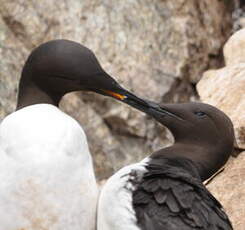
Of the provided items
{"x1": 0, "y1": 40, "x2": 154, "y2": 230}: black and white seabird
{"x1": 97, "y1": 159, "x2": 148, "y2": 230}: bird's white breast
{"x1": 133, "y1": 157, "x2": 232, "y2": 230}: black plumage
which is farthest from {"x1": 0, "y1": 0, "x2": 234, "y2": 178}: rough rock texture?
{"x1": 133, "y1": 157, "x2": 232, "y2": 230}: black plumage

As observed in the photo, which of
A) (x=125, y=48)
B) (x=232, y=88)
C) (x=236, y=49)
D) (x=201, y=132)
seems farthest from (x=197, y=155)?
(x=125, y=48)

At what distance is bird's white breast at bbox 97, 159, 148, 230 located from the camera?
6125 mm

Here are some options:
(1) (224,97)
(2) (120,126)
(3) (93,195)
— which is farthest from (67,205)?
(2) (120,126)

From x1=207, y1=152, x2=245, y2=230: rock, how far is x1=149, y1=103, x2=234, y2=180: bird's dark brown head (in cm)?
82

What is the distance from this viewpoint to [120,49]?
36.8 ft

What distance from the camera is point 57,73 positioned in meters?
6.76

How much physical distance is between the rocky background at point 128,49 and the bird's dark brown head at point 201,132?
268 cm

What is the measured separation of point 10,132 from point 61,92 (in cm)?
65

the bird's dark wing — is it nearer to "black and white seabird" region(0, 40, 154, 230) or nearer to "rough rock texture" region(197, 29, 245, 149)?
"black and white seabird" region(0, 40, 154, 230)

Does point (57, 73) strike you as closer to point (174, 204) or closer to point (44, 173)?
point (44, 173)

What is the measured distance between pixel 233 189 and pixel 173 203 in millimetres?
1805

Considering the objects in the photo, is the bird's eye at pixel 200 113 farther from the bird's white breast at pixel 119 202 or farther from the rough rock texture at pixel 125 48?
the rough rock texture at pixel 125 48

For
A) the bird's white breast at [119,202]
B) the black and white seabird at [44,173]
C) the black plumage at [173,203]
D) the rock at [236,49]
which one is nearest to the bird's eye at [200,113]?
the black plumage at [173,203]

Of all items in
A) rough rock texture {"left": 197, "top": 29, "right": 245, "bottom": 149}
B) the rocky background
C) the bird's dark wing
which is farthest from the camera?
the rocky background
